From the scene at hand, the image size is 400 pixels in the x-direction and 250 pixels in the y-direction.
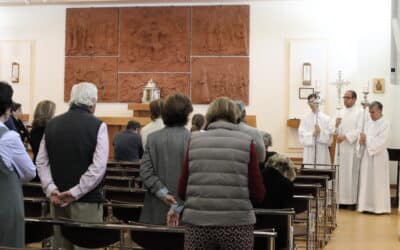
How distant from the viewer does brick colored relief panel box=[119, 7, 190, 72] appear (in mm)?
14312

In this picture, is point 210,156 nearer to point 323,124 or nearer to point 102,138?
point 102,138

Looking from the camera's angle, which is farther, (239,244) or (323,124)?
(323,124)

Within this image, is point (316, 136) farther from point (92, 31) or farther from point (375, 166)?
point (92, 31)

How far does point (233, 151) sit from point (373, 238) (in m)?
5.03

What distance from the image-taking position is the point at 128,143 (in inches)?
367

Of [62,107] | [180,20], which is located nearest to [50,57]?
[62,107]

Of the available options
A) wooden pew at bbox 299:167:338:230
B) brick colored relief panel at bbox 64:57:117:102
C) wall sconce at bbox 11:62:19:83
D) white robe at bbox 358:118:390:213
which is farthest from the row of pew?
wall sconce at bbox 11:62:19:83

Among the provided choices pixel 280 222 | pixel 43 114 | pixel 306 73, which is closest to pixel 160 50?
pixel 306 73

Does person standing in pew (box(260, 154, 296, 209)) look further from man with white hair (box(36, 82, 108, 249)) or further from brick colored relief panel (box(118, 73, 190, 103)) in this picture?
brick colored relief panel (box(118, 73, 190, 103))

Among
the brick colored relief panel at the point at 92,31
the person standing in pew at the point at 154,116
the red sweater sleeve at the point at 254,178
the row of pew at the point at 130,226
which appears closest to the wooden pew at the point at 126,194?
the row of pew at the point at 130,226

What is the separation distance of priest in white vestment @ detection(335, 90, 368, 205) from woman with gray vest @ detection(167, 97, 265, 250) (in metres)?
7.82

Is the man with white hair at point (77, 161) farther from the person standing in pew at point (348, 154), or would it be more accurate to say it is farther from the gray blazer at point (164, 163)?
the person standing in pew at point (348, 154)

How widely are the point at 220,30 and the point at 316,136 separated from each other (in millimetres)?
4101

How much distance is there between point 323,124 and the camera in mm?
11414
